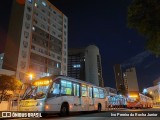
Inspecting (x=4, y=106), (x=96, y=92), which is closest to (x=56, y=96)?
(x=96, y=92)

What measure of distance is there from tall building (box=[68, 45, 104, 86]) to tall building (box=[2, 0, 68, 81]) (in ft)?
179

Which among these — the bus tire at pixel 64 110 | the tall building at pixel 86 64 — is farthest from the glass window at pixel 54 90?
the tall building at pixel 86 64

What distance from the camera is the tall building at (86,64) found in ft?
389

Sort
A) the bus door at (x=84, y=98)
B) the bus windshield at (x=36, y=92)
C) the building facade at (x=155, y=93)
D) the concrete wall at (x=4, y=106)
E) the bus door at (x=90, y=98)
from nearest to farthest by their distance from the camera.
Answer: the bus windshield at (x=36, y=92) < the bus door at (x=84, y=98) < the bus door at (x=90, y=98) < the concrete wall at (x=4, y=106) < the building facade at (x=155, y=93)

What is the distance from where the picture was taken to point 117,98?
45375mm

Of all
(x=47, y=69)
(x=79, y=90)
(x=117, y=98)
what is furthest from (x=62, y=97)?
(x=47, y=69)

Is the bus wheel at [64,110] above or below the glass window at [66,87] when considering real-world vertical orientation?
below

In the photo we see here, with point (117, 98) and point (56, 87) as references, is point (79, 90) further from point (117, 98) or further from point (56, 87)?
point (117, 98)

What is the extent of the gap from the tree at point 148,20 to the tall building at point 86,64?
109 m

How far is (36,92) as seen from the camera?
13.0 metres

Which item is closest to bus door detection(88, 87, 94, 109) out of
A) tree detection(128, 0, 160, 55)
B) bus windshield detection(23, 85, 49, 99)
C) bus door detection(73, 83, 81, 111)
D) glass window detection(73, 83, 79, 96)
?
bus door detection(73, 83, 81, 111)

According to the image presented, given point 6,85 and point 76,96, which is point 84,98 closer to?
point 76,96

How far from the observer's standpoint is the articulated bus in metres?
12.1

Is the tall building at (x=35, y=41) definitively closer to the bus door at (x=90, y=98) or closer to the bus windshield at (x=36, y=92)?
the bus door at (x=90, y=98)
